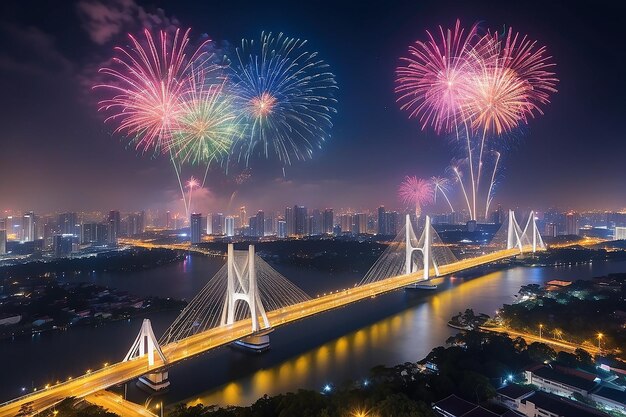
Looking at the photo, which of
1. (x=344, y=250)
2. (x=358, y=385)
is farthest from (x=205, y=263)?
(x=358, y=385)

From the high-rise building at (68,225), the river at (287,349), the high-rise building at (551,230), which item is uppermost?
the high-rise building at (68,225)

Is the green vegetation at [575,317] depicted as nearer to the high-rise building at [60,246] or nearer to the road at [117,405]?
the road at [117,405]

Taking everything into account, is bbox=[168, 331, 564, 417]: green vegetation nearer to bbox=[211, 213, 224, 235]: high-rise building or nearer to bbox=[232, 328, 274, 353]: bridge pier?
bbox=[232, 328, 274, 353]: bridge pier

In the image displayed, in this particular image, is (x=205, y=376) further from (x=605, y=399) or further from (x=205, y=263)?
(x=205, y=263)

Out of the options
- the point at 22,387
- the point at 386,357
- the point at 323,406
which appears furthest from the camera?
the point at 386,357

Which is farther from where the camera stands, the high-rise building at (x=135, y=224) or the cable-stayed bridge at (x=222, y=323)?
the high-rise building at (x=135, y=224)

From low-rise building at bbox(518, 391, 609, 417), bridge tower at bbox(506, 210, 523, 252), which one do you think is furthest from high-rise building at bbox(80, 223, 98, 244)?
low-rise building at bbox(518, 391, 609, 417)

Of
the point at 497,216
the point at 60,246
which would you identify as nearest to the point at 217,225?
the point at 60,246

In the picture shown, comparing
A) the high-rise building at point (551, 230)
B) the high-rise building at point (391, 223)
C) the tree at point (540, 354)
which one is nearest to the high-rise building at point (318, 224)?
the high-rise building at point (391, 223)
